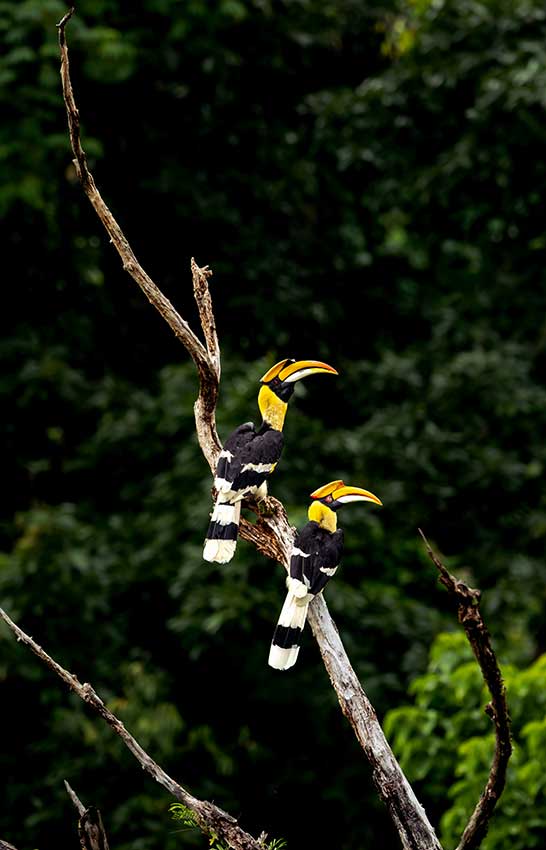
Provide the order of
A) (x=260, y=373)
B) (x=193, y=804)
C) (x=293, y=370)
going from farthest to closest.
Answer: (x=260, y=373) < (x=293, y=370) < (x=193, y=804)

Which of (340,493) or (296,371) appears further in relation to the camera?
(296,371)

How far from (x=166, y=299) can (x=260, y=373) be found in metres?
2.83

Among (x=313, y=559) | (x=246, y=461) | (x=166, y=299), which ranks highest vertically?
(x=166, y=299)

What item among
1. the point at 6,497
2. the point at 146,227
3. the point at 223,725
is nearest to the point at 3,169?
the point at 146,227

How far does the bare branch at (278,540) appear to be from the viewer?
2375mm

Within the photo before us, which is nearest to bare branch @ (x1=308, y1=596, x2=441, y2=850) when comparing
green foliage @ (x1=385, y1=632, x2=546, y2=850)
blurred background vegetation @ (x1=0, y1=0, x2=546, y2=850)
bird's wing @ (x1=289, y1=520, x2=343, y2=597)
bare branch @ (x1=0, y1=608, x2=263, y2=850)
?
bird's wing @ (x1=289, y1=520, x2=343, y2=597)

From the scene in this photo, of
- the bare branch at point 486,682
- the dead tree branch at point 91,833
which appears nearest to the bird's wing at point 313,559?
the bare branch at point 486,682

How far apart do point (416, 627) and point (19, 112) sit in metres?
3.03

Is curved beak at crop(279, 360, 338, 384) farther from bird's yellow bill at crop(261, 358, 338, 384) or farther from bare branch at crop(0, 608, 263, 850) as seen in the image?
bare branch at crop(0, 608, 263, 850)

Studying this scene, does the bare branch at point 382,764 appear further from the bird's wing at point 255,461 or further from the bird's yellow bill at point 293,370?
the bird's yellow bill at point 293,370

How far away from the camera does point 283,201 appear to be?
6.91 meters

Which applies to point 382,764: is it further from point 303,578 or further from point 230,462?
point 230,462

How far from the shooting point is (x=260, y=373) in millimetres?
5535

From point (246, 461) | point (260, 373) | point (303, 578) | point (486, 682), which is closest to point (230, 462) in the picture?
point (246, 461)
